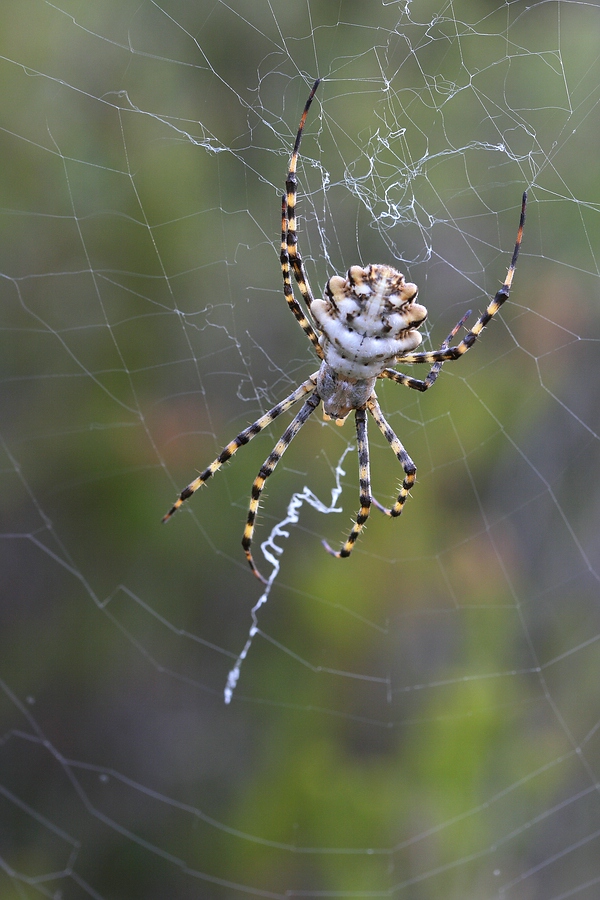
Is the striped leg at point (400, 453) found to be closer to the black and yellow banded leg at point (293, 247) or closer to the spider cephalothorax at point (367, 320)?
the spider cephalothorax at point (367, 320)

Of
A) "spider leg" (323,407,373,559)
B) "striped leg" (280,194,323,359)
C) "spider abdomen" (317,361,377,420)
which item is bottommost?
"spider leg" (323,407,373,559)

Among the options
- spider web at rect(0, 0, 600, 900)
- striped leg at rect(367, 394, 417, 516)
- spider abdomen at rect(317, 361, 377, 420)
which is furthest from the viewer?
spider web at rect(0, 0, 600, 900)

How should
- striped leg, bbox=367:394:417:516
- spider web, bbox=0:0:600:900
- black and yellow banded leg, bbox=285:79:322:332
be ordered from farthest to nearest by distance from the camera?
spider web, bbox=0:0:600:900, striped leg, bbox=367:394:417:516, black and yellow banded leg, bbox=285:79:322:332

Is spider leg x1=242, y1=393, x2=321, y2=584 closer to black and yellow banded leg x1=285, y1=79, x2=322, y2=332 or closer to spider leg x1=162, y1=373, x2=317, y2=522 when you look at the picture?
spider leg x1=162, y1=373, x2=317, y2=522

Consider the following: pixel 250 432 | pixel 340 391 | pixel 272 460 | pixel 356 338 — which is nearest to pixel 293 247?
pixel 356 338

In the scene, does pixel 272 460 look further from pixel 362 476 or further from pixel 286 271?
pixel 286 271

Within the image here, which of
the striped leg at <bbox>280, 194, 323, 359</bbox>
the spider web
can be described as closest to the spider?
the striped leg at <bbox>280, 194, 323, 359</bbox>

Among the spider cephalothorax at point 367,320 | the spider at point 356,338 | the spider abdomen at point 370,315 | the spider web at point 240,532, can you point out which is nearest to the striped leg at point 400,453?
the spider at point 356,338

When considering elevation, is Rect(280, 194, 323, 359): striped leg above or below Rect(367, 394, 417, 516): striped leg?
above
